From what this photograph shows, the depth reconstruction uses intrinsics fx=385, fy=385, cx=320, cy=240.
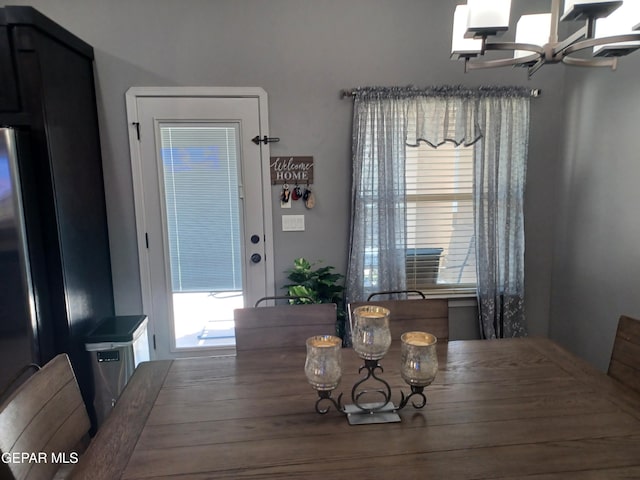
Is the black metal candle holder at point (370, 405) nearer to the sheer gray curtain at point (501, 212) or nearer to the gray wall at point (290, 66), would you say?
the gray wall at point (290, 66)

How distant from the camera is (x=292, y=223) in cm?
274

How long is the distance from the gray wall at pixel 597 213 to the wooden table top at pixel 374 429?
124 cm

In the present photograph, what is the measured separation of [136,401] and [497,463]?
1.08 meters

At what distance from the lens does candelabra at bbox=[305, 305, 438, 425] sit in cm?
111

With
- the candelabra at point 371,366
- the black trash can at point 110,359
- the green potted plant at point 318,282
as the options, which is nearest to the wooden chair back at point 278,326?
the candelabra at point 371,366

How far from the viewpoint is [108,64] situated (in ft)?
8.09

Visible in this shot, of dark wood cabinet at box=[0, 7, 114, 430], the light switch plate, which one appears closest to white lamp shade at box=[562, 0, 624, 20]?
the light switch plate

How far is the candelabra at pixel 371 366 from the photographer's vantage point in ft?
3.65

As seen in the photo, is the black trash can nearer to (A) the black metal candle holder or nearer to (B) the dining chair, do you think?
(B) the dining chair

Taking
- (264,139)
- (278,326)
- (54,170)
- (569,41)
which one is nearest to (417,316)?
(278,326)

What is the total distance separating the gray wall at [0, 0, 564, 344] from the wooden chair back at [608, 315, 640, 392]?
1677mm

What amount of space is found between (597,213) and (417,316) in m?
1.61

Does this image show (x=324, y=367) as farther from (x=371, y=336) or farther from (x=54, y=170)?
(x=54, y=170)

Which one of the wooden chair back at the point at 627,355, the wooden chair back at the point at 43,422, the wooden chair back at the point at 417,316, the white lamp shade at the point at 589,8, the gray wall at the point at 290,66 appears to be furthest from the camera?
the gray wall at the point at 290,66
